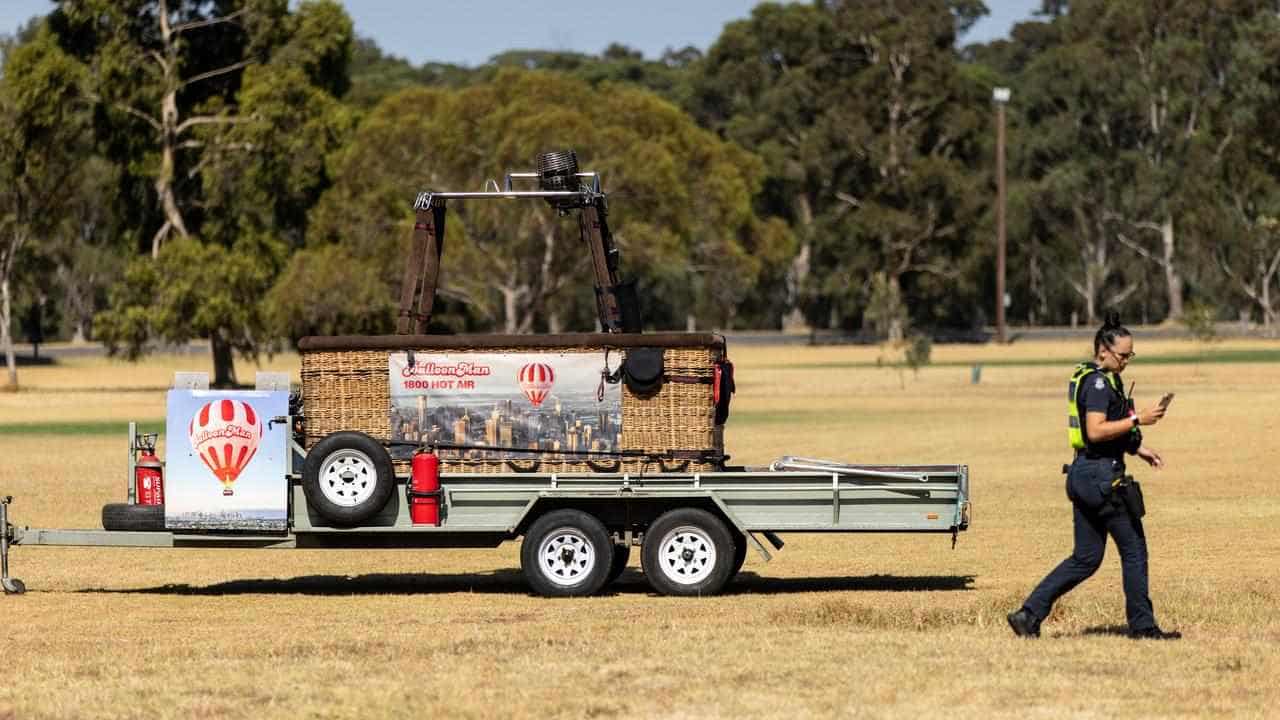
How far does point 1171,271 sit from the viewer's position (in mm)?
108312

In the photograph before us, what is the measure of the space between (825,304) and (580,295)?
17.4 m

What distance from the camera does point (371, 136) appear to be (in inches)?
2643

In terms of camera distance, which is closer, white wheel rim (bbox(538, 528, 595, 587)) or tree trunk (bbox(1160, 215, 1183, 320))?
white wheel rim (bbox(538, 528, 595, 587))

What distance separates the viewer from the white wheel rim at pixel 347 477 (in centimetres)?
1568

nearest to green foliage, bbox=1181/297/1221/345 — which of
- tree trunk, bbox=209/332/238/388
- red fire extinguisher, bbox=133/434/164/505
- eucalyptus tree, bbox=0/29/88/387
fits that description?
tree trunk, bbox=209/332/238/388

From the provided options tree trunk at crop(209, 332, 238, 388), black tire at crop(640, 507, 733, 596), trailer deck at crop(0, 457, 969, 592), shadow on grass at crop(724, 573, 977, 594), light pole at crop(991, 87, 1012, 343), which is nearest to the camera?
trailer deck at crop(0, 457, 969, 592)

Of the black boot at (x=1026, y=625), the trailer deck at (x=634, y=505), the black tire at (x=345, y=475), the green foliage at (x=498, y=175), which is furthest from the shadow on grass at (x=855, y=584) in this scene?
the green foliage at (x=498, y=175)

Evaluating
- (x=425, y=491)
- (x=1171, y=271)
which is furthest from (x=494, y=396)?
(x=1171, y=271)

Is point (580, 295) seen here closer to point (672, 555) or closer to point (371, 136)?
point (371, 136)

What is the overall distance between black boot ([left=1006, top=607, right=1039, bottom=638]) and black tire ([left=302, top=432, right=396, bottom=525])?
5.07 meters

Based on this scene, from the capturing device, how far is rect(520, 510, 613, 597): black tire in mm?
15805

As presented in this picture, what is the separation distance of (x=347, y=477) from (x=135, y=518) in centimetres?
174

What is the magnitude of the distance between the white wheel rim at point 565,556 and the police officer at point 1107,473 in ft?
13.9

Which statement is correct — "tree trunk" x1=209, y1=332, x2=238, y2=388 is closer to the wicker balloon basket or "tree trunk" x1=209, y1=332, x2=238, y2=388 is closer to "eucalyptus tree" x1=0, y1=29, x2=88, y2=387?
"eucalyptus tree" x1=0, y1=29, x2=88, y2=387
